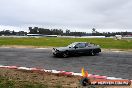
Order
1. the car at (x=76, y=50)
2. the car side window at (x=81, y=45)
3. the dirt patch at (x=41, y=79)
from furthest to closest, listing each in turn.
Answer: the car side window at (x=81, y=45)
the car at (x=76, y=50)
the dirt patch at (x=41, y=79)

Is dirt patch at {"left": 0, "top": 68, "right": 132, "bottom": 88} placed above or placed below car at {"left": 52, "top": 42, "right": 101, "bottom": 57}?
below

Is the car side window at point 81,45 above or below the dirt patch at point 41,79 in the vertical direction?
above

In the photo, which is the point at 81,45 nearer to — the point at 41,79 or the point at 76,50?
the point at 76,50

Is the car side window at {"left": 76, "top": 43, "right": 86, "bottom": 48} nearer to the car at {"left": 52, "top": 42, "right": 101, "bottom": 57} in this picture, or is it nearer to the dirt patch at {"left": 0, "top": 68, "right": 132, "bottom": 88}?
the car at {"left": 52, "top": 42, "right": 101, "bottom": 57}

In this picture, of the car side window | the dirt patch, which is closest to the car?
the car side window

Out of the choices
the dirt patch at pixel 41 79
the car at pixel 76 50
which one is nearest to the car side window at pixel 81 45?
the car at pixel 76 50

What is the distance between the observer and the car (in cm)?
2275

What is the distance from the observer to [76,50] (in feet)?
76.6

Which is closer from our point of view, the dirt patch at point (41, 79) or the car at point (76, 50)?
the dirt patch at point (41, 79)

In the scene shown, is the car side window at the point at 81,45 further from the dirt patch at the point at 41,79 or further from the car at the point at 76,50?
the dirt patch at the point at 41,79

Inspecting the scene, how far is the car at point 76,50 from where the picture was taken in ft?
74.6

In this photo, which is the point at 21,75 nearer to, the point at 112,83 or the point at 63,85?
the point at 63,85

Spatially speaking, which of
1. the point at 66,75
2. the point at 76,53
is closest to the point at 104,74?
the point at 66,75

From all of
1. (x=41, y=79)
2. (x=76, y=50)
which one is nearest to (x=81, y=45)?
(x=76, y=50)
